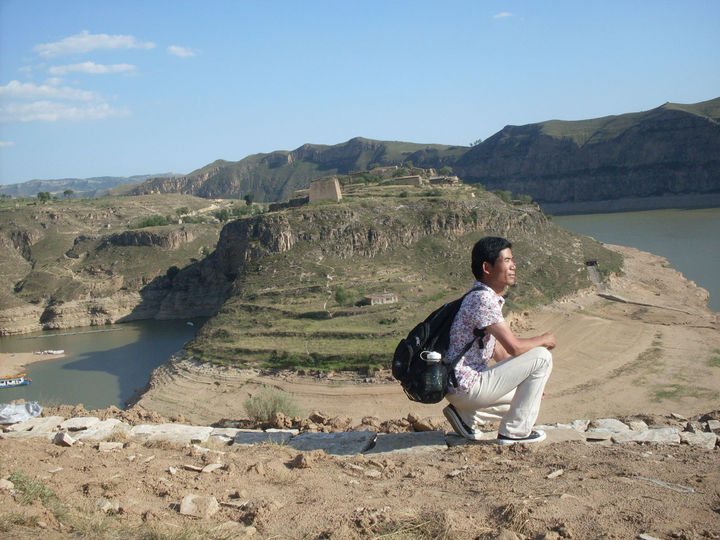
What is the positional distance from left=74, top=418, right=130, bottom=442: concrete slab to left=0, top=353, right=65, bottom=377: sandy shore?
3466 cm

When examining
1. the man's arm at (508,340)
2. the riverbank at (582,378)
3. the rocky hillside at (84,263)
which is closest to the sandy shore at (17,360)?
the rocky hillside at (84,263)

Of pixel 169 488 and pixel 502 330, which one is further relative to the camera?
pixel 502 330

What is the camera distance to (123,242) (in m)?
63.9

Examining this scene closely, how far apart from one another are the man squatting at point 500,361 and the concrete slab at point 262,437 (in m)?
2.56

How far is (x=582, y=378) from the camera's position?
2394 centimetres

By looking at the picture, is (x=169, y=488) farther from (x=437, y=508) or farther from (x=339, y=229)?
(x=339, y=229)

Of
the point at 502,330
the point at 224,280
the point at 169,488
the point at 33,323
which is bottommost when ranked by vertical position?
the point at 33,323

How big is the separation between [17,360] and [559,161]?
116m

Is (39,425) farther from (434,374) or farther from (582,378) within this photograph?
(582,378)

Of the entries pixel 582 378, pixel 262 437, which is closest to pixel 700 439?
pixel 262 437

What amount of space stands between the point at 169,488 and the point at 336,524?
165 cm

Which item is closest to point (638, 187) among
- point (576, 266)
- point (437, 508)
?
point (576, 266)

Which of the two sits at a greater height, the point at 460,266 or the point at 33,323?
the point at 460,266

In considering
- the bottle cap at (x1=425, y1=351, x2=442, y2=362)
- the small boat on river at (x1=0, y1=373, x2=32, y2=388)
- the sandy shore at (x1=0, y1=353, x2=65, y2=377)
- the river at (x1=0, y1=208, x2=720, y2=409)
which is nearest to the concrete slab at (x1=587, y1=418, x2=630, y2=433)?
the bottle cap at (x1=425, y1=351, x2=442, y2=362)
